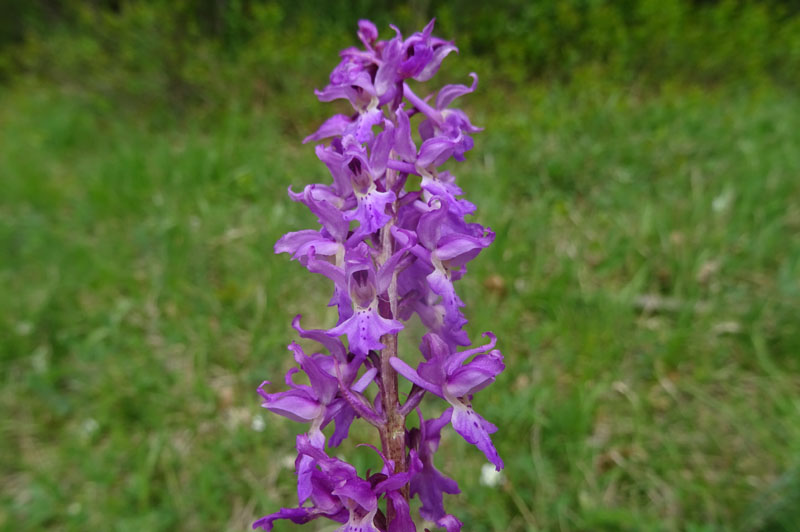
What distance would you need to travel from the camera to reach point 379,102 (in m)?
1.08

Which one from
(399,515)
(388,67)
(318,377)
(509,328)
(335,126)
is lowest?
(509,328)

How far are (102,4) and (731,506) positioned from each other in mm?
8753

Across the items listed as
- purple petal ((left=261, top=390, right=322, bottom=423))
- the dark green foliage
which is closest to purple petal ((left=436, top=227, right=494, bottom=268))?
purple petal ((left=261, top=390, right=322, bottom=423))

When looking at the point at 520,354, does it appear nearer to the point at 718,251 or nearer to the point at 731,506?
the point at 731,506

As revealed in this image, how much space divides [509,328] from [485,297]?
27 cm

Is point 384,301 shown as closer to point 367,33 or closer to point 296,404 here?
point 296,404

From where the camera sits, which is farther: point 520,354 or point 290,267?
point 290,267

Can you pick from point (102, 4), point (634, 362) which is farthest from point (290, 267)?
point (102, 4)

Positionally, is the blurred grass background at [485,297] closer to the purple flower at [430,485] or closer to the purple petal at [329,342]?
the purple flower at [430,485]

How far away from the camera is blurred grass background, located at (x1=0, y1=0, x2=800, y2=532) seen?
2.26m

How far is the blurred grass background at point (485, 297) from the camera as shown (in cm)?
226

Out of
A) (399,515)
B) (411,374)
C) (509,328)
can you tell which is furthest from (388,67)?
(509,328)

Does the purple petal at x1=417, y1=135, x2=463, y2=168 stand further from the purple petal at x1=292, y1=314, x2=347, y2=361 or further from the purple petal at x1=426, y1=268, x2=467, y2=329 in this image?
the purple petal at x1=292, y1=314, x2=347, y2=361

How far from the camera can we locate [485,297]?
2.98 meters
